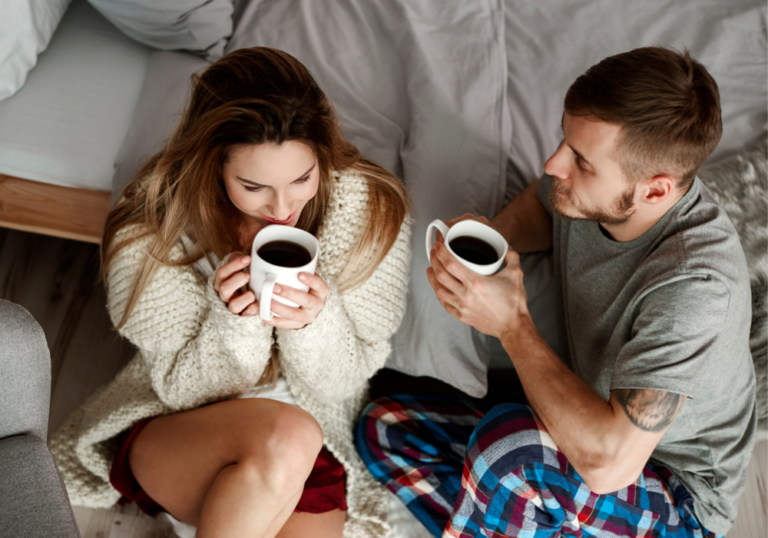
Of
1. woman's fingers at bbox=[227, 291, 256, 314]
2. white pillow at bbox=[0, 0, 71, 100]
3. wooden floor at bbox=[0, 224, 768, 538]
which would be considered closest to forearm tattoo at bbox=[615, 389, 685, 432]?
woman's fingers at bbox=[227, 291, 256, 314]

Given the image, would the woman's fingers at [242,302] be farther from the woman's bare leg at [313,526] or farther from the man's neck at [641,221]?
the man's neck at [641,221]

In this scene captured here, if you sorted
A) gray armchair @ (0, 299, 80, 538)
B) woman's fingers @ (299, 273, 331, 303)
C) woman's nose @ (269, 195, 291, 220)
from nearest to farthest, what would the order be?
1. gray armchair @ (0, 299, 80, 538)
2. woman's fingers @ (299, 273, 331, 303)
3. woman's nose @ (269, 195, 291, 220)

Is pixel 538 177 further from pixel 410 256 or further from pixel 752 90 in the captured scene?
pixel 752 90

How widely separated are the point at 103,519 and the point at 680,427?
1358 mm

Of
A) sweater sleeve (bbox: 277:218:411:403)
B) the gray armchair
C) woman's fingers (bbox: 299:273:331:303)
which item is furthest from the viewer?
sweater sleeve (bbox: 277:218:411:403)

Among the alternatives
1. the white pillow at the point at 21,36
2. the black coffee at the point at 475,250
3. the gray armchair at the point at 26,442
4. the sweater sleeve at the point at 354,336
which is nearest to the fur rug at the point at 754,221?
the black coffee at the point at 475,250

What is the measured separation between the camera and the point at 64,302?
1.72 meters

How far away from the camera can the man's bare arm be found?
131 centimetres

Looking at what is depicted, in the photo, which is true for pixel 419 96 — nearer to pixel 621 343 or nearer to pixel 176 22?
pixel 176 22

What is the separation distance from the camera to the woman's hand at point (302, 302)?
91cm

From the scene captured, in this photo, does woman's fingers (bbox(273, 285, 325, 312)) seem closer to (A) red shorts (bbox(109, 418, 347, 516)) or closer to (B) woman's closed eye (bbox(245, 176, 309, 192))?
(B) woman's closed eye (bbox(245, 176, 309, 192))

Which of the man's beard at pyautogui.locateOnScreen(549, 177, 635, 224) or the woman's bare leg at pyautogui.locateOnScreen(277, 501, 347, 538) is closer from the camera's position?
the man's beard at pyautogui.locateOnScreen(549, 177, 635, 224)

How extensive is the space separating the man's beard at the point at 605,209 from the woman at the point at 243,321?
0.33 meters

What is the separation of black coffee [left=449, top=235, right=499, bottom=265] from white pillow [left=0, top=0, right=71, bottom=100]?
1163mm
